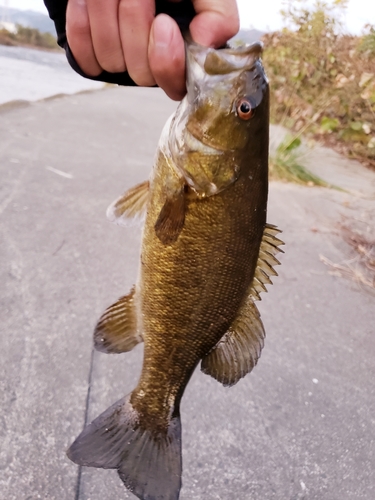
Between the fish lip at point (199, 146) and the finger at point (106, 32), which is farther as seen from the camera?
the fish lip at point (199, 146)

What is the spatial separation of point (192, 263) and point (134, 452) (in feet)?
2.08

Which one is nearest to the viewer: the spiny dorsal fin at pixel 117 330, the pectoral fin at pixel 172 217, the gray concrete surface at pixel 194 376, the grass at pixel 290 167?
the pectoral fin at pixel 172 217

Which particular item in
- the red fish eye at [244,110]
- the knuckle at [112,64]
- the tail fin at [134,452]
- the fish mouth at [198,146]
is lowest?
the tail fin at [134,452]

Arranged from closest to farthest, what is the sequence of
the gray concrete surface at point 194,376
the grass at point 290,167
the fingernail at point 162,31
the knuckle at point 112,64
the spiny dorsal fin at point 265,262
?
the fingernail at point 162,31 < the knuckle at point 112,64 < the spiny dorsal fin at point 265,262 < the gray concrete surface at point 194,376 < the grass at point 290,167

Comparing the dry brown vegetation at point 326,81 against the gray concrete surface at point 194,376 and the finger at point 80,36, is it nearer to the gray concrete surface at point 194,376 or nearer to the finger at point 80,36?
the gray concrete surface at point 194,376

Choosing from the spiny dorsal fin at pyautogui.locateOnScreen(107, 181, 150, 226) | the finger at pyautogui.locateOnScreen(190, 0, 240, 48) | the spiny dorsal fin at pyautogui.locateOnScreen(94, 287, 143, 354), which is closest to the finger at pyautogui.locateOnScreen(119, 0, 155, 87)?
the finger at pyautogui.locateOnScreen(190, 0, 240, 48)

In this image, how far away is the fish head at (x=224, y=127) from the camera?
3.88 feet

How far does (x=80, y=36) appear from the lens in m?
1.08

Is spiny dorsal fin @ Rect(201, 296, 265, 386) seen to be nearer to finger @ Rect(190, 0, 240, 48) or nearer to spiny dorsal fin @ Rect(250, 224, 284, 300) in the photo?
spiny dorsal fin @ Rect(250, 224, 284, 300)

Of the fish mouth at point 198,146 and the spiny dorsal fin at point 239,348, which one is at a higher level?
the fish mouth at point 198,146

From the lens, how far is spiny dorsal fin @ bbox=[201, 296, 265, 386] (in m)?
1.36

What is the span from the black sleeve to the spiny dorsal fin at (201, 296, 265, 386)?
74 cm

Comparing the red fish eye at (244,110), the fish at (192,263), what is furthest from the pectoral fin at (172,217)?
the red fish eye at (244,110)

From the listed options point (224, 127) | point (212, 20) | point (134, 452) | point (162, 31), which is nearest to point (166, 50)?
point (162, 31)
